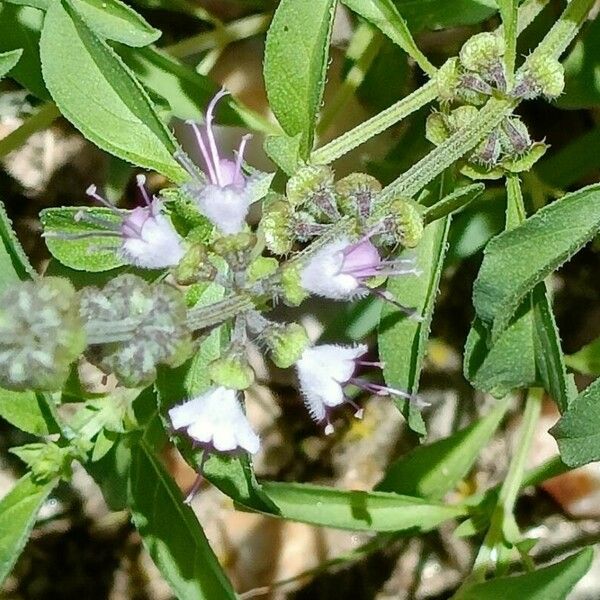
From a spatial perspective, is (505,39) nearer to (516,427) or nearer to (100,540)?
(516,427)

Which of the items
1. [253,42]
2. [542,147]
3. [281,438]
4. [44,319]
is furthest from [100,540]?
[44,319]

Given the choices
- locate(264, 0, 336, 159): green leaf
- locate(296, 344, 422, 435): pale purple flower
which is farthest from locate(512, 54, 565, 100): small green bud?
locate(296, 344, 422, 435): pale purple flower

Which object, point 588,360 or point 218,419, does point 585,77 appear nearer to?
point 588,360

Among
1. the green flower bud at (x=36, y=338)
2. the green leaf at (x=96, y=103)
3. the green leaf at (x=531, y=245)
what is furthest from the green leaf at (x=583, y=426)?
the green flower bud at (x=36, y=338)

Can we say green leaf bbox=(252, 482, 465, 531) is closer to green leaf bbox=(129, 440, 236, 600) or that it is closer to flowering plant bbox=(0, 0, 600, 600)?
flowering plant bbox=(0, 0, 600, 600)

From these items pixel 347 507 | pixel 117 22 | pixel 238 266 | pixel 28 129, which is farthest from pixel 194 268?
pixel 28 129

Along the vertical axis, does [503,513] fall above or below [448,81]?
below

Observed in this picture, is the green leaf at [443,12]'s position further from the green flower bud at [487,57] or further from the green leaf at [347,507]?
the green leaf at [347,507]
